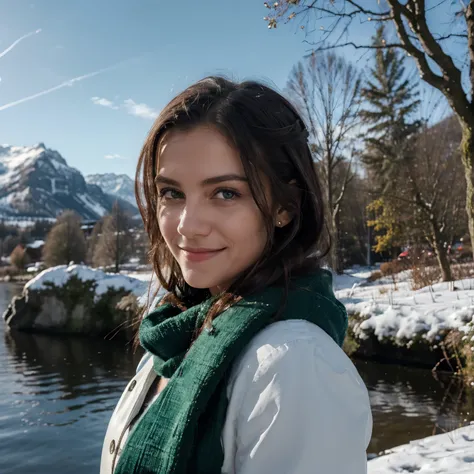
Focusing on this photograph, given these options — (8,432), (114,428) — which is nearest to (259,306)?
(114,428)

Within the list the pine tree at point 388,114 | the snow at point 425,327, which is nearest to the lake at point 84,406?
the snow at point 425,327

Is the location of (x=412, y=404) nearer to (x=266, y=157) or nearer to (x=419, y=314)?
(x=419, y=314)

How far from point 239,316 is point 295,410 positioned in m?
0.24

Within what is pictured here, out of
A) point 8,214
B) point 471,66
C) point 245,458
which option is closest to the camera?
point 245,458

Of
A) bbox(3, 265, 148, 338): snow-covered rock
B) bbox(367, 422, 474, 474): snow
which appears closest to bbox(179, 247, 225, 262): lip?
bbox(367, 422, 474, 474): snow

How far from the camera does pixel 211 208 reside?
3.65ft

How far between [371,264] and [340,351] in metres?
28.9

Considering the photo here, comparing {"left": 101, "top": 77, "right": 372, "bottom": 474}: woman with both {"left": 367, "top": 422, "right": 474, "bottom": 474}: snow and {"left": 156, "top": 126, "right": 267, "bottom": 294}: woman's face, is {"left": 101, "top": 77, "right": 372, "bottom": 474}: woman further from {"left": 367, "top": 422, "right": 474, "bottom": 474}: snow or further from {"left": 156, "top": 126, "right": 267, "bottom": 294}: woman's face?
{"left": 367, "top": 422, "right": 474, "bottom": 474}: snow

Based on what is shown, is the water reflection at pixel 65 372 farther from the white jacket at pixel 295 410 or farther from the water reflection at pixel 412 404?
the white jacket at pixel 295 410

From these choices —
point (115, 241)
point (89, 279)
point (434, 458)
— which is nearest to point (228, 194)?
point (434, 458)

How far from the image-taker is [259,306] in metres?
0.95

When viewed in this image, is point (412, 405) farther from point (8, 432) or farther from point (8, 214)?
point (8, 214)

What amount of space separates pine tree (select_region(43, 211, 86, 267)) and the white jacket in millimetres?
42053

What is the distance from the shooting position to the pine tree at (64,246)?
40.8m
